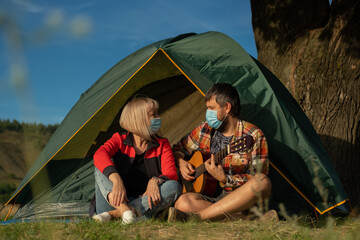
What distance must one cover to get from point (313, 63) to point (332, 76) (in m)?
0.31

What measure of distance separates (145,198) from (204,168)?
2.18 feet

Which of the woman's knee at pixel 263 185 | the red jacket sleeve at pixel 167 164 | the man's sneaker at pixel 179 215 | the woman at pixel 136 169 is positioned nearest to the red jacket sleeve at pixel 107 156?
the woman at pixel 136 169

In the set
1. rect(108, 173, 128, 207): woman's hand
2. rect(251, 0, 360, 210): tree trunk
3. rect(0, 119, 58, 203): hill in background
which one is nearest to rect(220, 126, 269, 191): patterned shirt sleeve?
rect(108, 173, 128, 207): woman's hand

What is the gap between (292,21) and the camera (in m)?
5.31

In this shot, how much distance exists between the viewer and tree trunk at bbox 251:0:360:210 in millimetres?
4867

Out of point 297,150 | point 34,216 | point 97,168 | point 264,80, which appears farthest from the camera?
point 34,216

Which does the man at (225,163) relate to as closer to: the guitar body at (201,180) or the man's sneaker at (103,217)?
the guitar body at (201,180)

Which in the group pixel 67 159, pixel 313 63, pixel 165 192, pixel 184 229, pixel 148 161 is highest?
pixel 313 63

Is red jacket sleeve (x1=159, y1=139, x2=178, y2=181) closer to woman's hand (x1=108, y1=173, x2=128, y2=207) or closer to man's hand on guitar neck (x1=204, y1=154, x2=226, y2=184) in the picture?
man's hand on guitar neck (x1=204, y1=154, x2=226, y2=184)

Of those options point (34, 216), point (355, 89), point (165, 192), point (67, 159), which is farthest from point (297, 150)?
point (34, 216)

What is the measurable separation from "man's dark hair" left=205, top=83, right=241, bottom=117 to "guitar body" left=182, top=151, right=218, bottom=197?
0.52 metres

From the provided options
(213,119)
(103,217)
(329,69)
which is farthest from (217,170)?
(329,69)

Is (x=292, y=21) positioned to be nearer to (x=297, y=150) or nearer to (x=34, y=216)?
(x=297, y=150)

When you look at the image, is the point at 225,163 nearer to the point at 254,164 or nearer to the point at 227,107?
the point at 254,164
